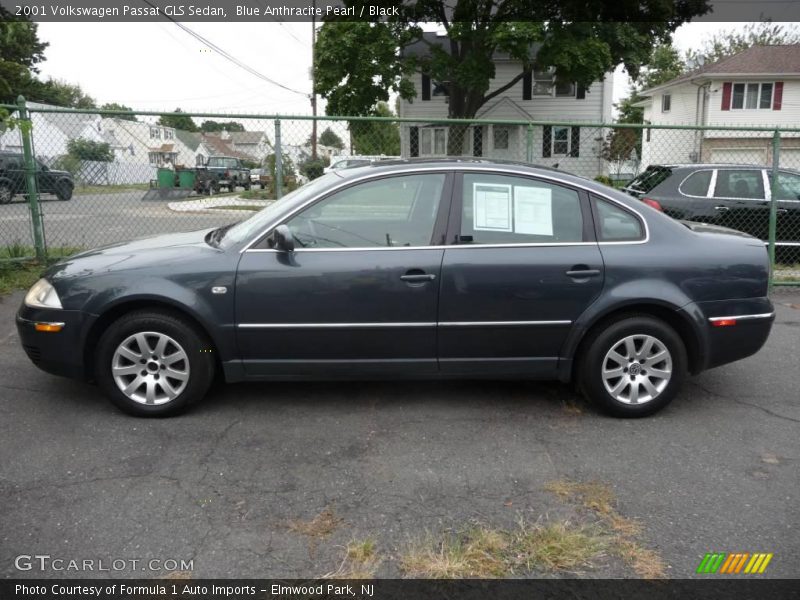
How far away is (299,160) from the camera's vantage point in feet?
27.4

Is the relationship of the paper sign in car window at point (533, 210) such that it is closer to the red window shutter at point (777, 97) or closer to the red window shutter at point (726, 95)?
the red window shutter at point (726, 95)

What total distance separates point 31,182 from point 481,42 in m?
20.4

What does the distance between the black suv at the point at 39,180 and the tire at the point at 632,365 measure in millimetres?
6027

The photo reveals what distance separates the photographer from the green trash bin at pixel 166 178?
776 centimetres

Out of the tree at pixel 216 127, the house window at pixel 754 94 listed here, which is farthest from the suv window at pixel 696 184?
the house window at pixel 754 94

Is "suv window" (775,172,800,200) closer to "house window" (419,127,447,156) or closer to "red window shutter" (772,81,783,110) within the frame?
"house window" (419,127,447,156)

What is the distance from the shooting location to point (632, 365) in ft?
14.3

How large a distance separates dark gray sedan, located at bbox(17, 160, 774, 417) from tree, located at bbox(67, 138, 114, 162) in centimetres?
379

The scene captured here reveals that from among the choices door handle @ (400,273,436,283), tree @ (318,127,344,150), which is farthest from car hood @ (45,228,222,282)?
tree @ (318,127,344,150)

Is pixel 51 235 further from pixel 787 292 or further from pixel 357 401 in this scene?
pixel 787 292

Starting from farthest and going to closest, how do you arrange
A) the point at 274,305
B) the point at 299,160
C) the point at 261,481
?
the point at 299,160 < the point at 274,305 < the point at 261,481

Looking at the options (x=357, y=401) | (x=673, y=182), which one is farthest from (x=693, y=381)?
(x=673, y=182)

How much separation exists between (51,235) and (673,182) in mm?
7811

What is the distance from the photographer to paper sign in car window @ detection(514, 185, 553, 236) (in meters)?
4.36
